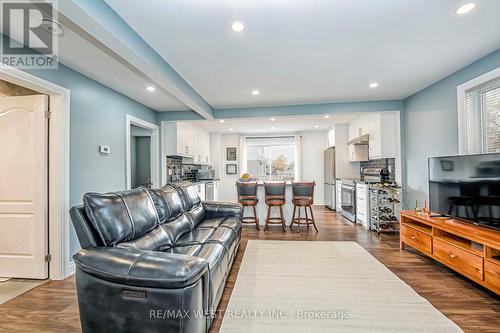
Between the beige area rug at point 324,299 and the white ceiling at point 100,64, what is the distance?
2770mm

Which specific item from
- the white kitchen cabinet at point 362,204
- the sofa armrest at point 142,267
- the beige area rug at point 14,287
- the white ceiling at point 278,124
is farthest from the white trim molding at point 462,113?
the beige area rug at point 14,287

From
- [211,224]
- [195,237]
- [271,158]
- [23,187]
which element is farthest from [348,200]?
[23,187]

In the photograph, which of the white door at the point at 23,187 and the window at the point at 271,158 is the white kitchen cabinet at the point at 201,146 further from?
Answer: the white door at the point at 23,187

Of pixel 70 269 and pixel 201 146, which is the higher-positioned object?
pixel 201 146

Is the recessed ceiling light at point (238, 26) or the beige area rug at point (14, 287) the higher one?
the recessed ceiling light at point (238, 26)

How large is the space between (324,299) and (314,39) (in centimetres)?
245

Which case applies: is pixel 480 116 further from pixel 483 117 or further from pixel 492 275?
pixel 492 275

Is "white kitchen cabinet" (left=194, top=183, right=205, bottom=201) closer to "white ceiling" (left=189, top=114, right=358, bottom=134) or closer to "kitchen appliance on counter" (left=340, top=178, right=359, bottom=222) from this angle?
"white ceiling" (left=189, top=114, right=358, bottom=134)

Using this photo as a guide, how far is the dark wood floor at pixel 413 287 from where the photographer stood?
187 cm

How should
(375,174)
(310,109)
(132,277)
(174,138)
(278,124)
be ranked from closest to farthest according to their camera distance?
(132,277), (310,109), (174,138), (375,174), (278,124)

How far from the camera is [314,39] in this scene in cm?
234

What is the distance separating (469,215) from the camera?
2.61 m

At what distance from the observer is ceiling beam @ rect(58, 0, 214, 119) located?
159 cm

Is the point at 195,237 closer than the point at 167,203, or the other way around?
the point at 195,237
